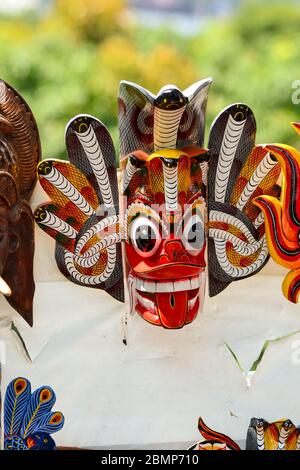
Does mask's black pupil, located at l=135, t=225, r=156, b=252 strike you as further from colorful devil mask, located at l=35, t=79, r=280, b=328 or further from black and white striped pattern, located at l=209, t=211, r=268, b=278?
black and white striped pattern, located at l=209, t=211, r=268, b=278

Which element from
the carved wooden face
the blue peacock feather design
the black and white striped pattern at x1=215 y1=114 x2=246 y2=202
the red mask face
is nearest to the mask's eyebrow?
the red mask face

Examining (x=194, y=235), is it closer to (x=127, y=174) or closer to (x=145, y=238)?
(x=145, y=238)

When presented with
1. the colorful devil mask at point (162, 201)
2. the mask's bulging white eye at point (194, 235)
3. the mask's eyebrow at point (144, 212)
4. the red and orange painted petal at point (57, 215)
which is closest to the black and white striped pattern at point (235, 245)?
the colorful devil mask at point (162, 201)

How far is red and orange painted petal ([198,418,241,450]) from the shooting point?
2.62 meters

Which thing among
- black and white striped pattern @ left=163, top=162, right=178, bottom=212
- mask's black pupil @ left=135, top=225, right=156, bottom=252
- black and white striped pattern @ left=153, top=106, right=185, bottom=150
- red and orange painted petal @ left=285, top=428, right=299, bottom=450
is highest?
black and white striped pattern @ left=153, top=106, right=185, bottom=150

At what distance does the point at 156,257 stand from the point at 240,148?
0.42 m

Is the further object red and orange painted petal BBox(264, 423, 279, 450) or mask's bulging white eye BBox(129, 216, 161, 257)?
red and orange painted petal BBox(264, 423, 279, 450)

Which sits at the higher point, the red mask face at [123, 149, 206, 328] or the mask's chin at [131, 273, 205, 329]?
the red mask face at [123, 149, 206, 328]

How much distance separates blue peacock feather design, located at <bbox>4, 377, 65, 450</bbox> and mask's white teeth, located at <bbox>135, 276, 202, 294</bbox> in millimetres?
443

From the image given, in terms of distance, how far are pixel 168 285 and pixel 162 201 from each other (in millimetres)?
239

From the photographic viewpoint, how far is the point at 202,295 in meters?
2.53

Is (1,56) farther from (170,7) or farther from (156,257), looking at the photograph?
(170,7)

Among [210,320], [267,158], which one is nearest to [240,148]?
[267,158]

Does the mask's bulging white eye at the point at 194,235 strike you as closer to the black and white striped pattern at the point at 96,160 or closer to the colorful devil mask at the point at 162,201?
the colorful devil mask at the point at 162,201
